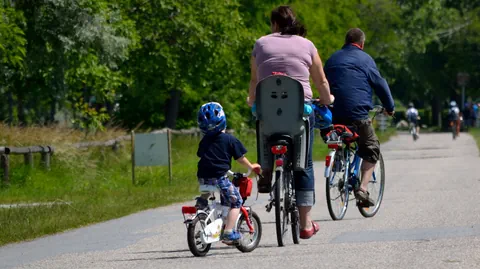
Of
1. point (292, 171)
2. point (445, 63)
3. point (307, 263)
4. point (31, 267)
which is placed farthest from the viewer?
point (445, 63)

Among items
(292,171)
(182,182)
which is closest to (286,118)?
(292,171)

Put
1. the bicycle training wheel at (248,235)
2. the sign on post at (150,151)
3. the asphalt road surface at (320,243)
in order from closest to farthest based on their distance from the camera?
1. the asphalt road surface at (320,243)
2. the bicycle training wheel at (248,235)
3. the sign on post at (150,151)

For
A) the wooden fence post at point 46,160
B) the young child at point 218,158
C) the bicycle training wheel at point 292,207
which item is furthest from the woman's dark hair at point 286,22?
the wooden fence post at point 46,160

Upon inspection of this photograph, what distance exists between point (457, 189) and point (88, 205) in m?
4.92

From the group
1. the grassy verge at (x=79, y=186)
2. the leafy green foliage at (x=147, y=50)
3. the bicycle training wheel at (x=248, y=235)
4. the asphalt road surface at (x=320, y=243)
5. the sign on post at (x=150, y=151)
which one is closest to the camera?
the asphalt road surface at (x=320, y=243)

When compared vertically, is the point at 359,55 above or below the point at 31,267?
above

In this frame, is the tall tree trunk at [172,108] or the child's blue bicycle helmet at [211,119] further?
the tall tree trunk at [172,108]

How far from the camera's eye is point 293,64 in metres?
11.0

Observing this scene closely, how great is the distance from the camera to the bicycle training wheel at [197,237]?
33.9 ft

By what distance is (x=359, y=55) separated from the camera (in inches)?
540

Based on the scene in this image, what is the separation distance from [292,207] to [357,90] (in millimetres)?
2772

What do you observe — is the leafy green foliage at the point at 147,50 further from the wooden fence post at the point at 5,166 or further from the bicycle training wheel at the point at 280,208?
the bicycle training wheel at the point at 280,208

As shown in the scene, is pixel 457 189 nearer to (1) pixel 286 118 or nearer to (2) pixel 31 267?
(1) pixel 286 118

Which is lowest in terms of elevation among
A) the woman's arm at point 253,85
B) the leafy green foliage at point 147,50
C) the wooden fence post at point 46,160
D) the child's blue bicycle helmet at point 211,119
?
the wooden fence post at point 46,160
